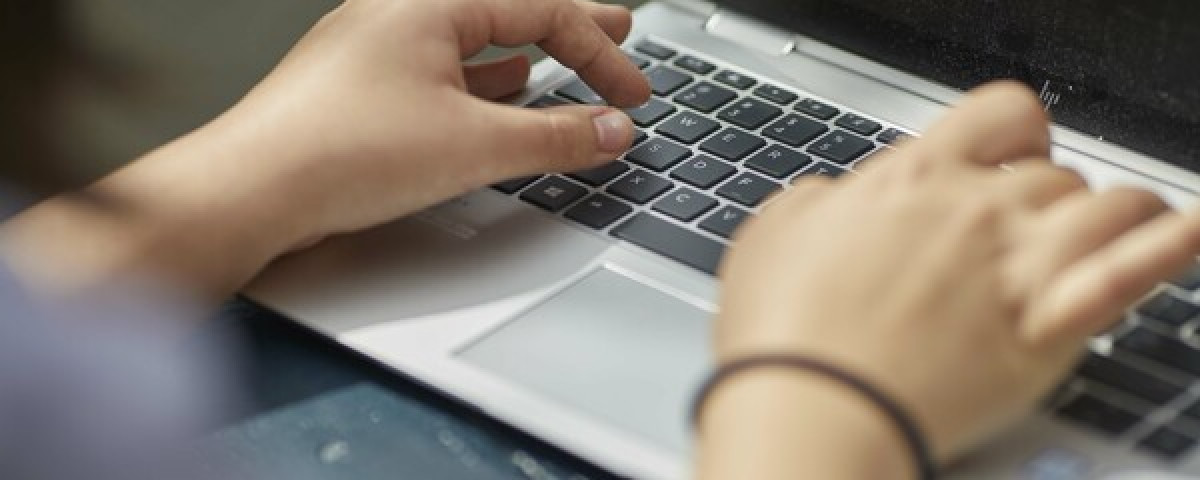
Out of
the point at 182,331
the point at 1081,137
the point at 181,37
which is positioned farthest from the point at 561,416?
the point at 181,37

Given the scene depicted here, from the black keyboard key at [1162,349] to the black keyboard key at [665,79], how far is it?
264 mm

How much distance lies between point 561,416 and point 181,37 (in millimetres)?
576


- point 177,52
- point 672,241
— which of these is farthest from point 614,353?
point 177,52

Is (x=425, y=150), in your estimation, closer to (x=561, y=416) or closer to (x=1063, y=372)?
(x=561, y=416)

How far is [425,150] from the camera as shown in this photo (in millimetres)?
594

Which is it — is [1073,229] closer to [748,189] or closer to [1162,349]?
[1162,349]

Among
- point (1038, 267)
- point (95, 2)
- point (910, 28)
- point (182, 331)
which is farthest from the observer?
point (95, 2)

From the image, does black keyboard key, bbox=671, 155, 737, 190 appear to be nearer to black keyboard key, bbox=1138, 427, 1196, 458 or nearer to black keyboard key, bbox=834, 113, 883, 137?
black keyboard key, bbox=834, 113, 883, 137

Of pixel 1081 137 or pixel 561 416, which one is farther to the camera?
pixel 1081 137

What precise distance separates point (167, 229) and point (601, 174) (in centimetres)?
19

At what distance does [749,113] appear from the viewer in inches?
27.7

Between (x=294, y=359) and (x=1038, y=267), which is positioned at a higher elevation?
(x=1038, y=267)

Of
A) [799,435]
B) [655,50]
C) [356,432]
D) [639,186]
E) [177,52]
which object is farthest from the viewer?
[177,52]

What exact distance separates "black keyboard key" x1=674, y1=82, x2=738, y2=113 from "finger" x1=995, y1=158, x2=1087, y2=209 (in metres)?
0.21
